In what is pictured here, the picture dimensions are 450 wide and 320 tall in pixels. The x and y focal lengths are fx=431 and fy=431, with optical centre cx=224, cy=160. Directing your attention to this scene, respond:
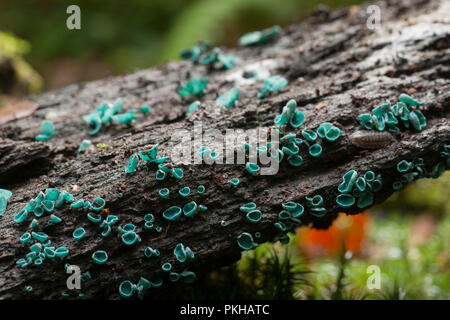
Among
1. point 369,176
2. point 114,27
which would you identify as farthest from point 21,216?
point 114,27

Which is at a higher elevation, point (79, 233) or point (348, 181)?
point (348, 181)

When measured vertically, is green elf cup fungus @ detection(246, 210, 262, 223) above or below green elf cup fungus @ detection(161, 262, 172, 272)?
above

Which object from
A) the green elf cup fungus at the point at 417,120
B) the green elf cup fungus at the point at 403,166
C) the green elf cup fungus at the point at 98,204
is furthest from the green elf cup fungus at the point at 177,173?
the green elf cup fungus at the point at 417,120

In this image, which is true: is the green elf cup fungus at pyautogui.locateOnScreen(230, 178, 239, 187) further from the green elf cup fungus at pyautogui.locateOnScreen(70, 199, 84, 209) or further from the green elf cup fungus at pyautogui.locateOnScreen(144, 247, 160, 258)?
the green elf cup fungus at pyautogui.locateOnScreen(70, 199, 84, 209)

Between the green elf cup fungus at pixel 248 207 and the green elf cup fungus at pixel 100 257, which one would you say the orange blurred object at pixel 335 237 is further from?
the green elf cup fungus at pixel 100 257

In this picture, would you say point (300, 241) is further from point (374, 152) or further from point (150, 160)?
point (150, 160)

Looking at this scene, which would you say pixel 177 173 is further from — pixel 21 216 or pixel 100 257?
pixel 21 216

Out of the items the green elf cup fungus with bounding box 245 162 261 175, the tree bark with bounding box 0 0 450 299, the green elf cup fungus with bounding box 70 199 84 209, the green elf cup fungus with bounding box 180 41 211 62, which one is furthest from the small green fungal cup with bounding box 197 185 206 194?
the green elf cup fungus with bounding box 180 41 211 62
